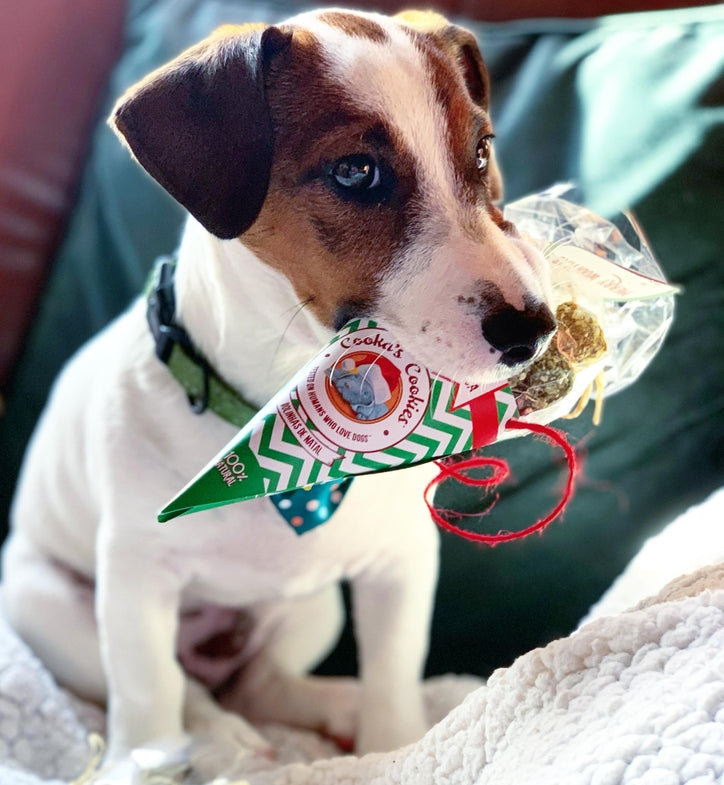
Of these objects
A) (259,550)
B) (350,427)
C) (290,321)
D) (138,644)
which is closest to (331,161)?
(290,321)

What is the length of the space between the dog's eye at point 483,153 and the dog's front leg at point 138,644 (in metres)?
0.58

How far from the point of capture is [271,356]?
95 centimetres

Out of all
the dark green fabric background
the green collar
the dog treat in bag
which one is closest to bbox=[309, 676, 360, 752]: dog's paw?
the dark green fabric background

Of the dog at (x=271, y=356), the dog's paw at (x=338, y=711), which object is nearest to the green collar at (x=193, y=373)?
the dog at (x=271, y=356)

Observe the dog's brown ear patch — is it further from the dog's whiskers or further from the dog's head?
the dog's whiskers

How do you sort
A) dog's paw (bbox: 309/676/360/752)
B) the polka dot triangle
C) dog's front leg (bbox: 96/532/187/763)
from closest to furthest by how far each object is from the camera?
the polka dot triangle → dog's front leg (bbox: 96/532/187/763) → dog's paw (bbox: 309/676/360/752)

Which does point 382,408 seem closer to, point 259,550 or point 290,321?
point 290,321

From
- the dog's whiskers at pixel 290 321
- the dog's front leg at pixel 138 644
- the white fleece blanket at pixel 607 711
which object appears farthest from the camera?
the dog's front leg at pixel 138 644

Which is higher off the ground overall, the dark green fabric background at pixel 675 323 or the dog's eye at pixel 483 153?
the dog's eye at pixel 483 153

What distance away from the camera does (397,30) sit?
0.89 meters

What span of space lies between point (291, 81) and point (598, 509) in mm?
760

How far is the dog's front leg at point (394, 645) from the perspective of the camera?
44.8 inches

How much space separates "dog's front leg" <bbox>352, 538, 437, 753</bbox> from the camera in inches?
44.8

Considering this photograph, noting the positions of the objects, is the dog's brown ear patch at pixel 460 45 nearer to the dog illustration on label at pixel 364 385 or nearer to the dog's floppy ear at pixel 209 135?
the dog's floppy ear at pixel 209 135
